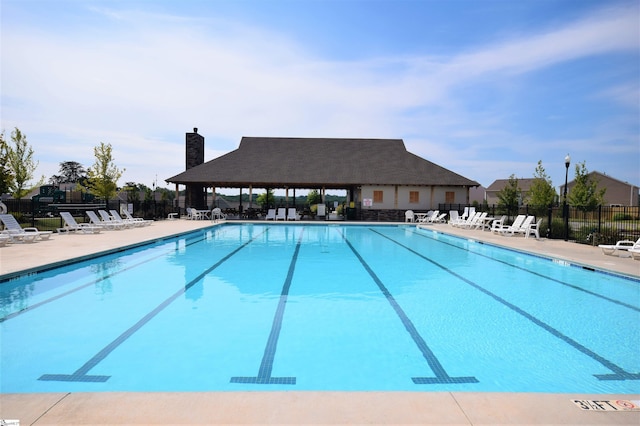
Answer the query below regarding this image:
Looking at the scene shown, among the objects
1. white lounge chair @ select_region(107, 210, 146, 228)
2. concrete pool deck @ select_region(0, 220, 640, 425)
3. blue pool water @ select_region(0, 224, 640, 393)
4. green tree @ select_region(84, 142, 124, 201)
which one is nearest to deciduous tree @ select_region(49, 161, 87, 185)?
green tree @ select_region(84, 142, 124, 201)

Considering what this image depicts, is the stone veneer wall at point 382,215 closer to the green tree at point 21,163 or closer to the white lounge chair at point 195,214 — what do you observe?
the white lounge chair at point 195,214

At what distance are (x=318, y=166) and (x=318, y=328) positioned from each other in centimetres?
2332

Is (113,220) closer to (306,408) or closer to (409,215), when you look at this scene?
(409,215)

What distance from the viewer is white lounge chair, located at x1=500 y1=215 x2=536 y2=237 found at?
1578cm

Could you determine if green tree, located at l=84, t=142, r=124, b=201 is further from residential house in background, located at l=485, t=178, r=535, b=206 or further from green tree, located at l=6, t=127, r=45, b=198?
residential house in background, located at l=485, t=178, r=535, b=206

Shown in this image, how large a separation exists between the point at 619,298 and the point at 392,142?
2602cm

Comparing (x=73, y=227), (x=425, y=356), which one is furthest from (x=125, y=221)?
(x=425, y=356)

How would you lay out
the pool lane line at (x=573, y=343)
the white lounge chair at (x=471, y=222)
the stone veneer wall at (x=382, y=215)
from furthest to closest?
1. the stone veneer wall at (x=382, y=215)
2. the white lounge chair at (x=471, y=222)
3. the pool lane line at (x=573, y=343)

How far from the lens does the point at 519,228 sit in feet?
53.5

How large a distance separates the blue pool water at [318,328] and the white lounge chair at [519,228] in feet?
22.0

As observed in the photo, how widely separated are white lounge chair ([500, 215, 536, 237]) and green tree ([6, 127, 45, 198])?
27824 mm

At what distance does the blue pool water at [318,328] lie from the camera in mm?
3828

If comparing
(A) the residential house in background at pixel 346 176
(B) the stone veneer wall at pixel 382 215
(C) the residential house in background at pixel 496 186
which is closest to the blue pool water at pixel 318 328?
(B) the stone veneer wall at pixel 382 215

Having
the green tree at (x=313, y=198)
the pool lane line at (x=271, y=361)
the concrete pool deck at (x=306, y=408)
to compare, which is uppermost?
the green tree at (x=313, y=198)
